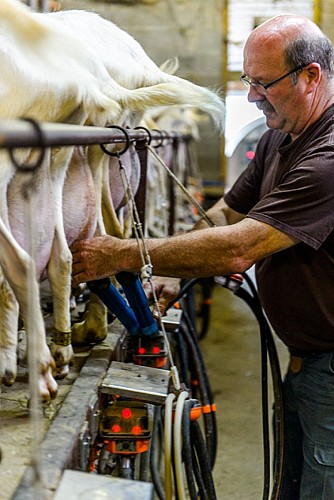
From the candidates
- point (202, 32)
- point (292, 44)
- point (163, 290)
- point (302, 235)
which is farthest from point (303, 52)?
point (202, 32)

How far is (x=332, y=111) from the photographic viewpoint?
2105mm

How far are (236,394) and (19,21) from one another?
3.25 metres

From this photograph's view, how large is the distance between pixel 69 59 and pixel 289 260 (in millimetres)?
859

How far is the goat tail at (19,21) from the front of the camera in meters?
1.60

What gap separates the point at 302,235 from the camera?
6.33 feet

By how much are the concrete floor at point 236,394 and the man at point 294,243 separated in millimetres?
1233

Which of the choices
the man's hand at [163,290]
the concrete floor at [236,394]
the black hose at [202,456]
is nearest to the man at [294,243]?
the man's hand at [163,290]

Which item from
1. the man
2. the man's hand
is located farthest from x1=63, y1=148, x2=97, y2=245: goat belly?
the man's hand

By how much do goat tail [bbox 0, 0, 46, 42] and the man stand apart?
24.8 inches

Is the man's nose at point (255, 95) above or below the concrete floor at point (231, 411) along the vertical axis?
above

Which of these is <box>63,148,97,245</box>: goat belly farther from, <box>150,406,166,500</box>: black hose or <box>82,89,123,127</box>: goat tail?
<box>150,406,166,500</box>: black hose

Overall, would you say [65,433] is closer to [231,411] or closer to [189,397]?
[189,397]

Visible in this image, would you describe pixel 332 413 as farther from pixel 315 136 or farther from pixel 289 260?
pixel 315 136

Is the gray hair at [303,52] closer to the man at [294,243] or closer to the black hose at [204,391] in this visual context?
the man at [294,243]
